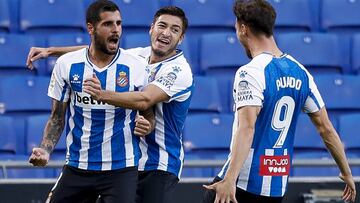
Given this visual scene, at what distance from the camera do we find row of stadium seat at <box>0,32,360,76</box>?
31.8ft

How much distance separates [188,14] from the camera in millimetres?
10234

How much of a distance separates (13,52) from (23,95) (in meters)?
0.53

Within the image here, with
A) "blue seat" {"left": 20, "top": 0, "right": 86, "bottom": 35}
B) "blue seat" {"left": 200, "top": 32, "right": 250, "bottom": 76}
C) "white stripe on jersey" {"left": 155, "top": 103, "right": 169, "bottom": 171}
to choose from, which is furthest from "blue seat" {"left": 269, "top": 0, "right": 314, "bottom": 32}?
"white stripe on jersey" {"left": 155, "top": 103, "right": 169, "bottom": 171}

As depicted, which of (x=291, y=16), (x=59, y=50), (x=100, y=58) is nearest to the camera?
(x=100, y=58)

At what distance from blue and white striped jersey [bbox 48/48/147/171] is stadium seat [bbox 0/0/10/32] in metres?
3.68

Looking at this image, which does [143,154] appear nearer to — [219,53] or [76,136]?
[76,136]

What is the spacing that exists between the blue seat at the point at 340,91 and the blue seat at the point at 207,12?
115 centimetres

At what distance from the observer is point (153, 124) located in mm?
6441

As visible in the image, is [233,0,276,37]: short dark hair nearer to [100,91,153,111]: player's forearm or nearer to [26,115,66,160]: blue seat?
[100,91,153,111]: player's forearm

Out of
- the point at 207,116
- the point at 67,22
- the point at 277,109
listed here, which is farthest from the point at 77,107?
the point at 67,22

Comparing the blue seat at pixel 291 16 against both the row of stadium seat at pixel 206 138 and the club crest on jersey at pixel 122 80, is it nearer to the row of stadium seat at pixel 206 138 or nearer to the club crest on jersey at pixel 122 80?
the row of stadium seat at pixel 206 138

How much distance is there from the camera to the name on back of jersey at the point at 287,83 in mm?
5793

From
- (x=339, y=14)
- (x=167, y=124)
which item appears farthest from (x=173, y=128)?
(x=339, y=14)

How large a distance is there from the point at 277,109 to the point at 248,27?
1.52ft
